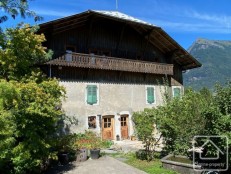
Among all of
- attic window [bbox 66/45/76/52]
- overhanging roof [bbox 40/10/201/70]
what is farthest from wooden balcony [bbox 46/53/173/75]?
overhanging roof [bbox 40/10/201/70]

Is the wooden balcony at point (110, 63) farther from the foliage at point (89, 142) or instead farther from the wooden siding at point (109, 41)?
the foliage at point (89, 142)

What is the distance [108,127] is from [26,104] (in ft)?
37.9

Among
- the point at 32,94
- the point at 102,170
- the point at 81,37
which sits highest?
the point at 81,37

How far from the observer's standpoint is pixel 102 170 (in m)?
12.9

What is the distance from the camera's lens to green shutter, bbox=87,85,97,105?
2072cm

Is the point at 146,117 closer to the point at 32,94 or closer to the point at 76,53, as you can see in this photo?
the point at 32,94

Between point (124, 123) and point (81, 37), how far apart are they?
7.51m

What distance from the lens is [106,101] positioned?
2173cm

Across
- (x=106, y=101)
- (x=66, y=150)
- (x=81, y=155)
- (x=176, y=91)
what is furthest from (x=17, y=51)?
(x=176, y=91)

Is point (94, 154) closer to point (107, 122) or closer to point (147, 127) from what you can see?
point (147, 127)

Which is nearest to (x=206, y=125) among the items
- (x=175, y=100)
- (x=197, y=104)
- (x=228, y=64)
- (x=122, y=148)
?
(x=197, y=104)

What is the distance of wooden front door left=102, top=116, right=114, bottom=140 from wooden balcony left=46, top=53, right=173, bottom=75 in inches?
153

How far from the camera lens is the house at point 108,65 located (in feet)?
64.9

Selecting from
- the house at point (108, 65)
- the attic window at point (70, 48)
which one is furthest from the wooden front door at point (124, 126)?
the attic window at point (70, 48)
